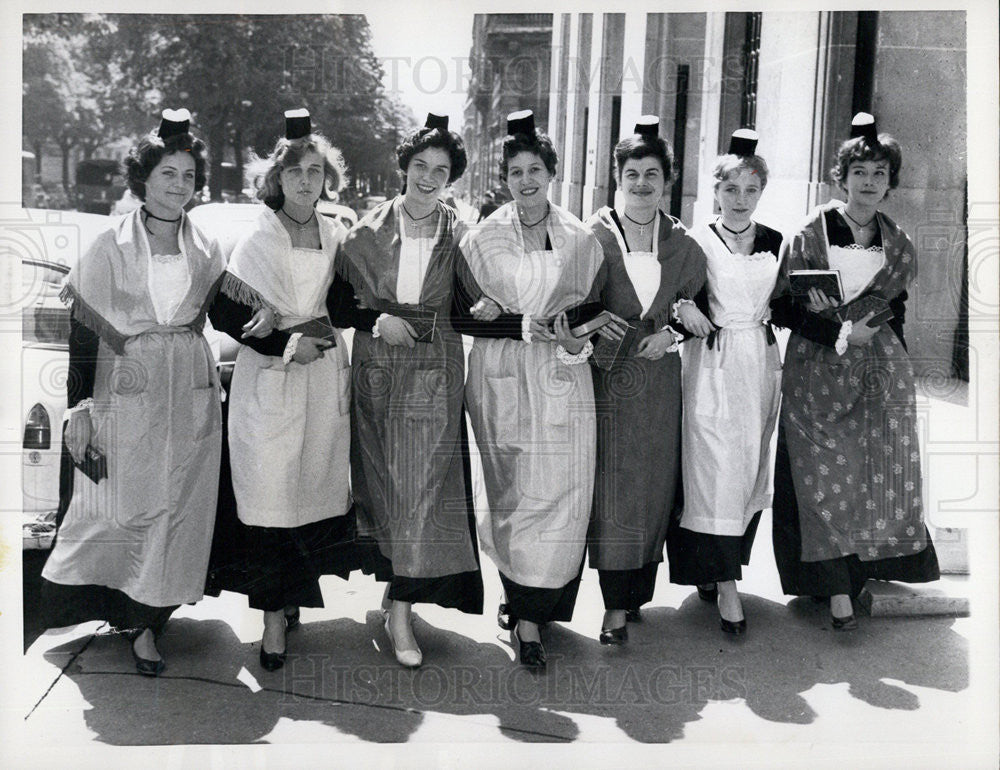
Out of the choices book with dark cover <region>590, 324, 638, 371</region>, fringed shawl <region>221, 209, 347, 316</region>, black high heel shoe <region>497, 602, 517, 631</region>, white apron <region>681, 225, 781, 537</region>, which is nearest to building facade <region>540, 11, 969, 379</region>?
white apron <region>681, 225, 781, 537</region>

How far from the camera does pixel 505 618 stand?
411 centimetres

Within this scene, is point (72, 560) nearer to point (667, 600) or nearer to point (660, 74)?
point (667, 600)

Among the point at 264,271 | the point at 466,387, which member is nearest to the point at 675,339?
the point at 466,387

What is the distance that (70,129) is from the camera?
153 inches

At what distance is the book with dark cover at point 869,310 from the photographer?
4.02 m

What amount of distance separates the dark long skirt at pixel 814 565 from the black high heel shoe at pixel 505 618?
3.52 ft

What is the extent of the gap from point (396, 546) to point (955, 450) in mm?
2130

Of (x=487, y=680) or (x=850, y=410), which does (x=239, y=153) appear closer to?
(x=487, y=680)

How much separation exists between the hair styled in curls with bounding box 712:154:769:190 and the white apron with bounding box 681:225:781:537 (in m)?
0.21

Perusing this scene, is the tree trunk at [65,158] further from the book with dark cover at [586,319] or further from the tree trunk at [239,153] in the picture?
the book with dark cover at [586,319]

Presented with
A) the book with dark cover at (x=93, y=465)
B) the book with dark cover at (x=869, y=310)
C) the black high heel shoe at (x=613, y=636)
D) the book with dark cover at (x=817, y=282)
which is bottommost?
the black high heel shoe at (x=613, y=636)

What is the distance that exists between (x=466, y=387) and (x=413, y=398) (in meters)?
0.20

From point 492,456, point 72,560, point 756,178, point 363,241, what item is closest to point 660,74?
point 756,178

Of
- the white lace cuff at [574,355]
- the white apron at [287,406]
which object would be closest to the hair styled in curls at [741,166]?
the white lace cuff at [574,355]
